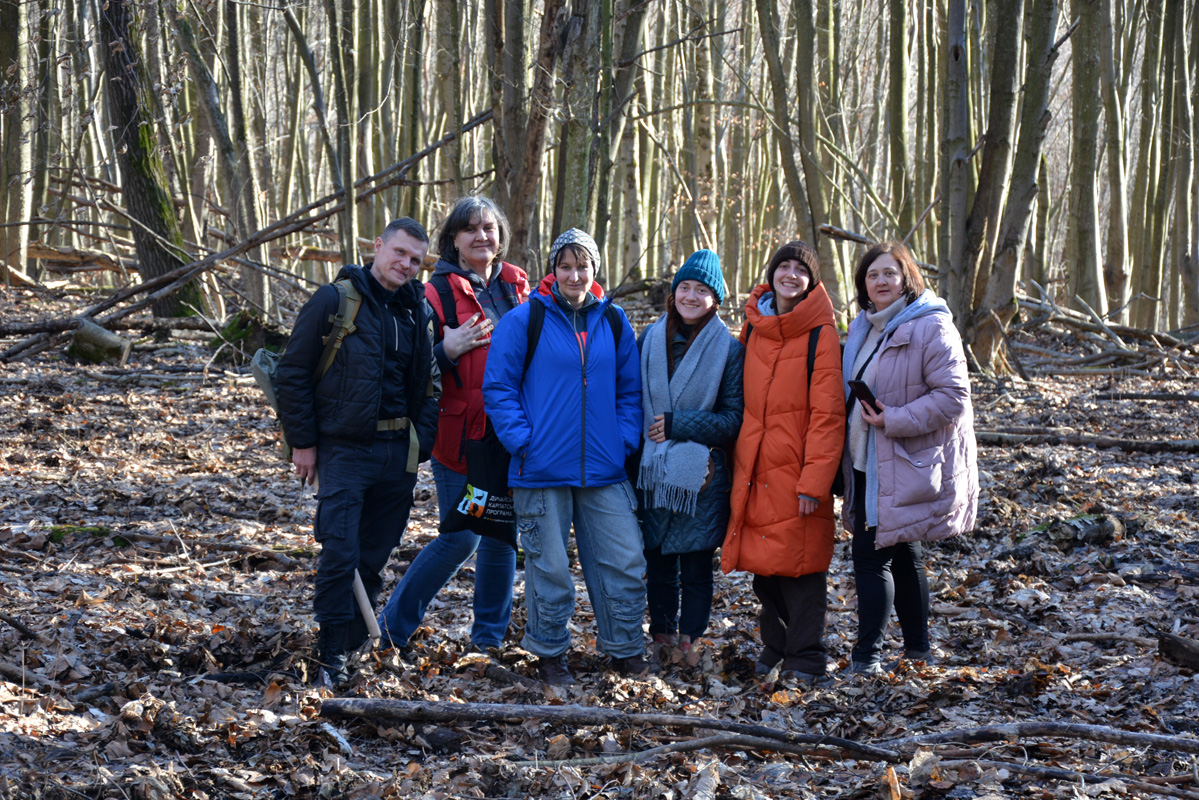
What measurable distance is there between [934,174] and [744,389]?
13087 mm

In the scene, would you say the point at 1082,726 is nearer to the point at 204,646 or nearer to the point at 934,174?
the point at 204,646

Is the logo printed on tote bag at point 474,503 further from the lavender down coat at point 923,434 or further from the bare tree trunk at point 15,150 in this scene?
the bare tree trunk at point 15,150

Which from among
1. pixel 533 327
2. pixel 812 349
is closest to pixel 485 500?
pixel 533 327

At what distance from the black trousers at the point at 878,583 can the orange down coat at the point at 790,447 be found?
0.14 metres

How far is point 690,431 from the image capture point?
4.22m

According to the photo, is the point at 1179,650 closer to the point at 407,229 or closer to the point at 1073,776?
the point at 1073,776

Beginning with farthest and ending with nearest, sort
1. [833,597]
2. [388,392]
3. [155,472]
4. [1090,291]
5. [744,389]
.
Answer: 1. [1090,291]
2. [155,472]
3. [833,597]
4. [744,389]
5. [388,392]

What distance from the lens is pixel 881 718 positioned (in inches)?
146

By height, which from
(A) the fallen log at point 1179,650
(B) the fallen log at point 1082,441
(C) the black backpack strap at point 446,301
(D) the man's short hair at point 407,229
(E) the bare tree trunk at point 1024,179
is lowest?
(A) the fallen log at point 1179,650

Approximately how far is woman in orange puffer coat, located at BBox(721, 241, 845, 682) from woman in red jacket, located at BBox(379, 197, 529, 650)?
3.74ft

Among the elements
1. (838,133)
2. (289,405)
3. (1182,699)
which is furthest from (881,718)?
(838,133)

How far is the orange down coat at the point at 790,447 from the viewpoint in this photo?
4.13 meters

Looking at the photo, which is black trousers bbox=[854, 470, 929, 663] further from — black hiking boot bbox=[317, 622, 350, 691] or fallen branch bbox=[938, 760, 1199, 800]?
black hiking boot bbox=[317, 622, 350, 691]

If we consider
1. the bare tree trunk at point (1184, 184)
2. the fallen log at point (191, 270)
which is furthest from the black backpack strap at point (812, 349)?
the bare tree trunk at point (1184, 184)
